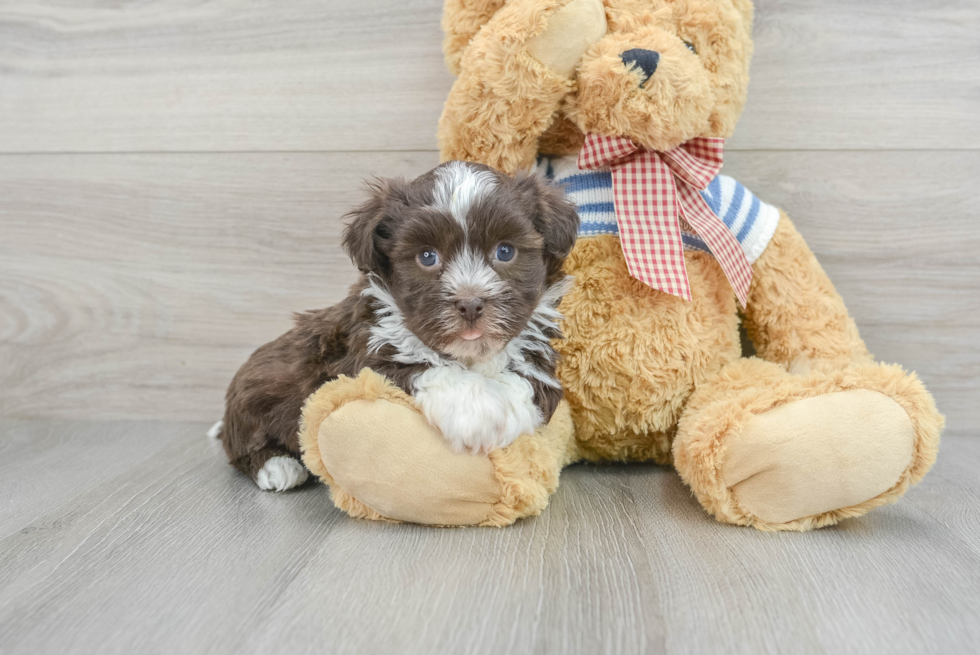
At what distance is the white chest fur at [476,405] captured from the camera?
109 cm

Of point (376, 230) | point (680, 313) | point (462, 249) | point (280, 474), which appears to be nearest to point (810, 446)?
point (680, 313)

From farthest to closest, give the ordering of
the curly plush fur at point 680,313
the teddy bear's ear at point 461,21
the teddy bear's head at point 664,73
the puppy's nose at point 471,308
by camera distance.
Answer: the teddy bear's ear at point 461,21
the teddy bear's head at point 664,73
the curly plush fur at point 680,313
the puppy's nose at point 471,308

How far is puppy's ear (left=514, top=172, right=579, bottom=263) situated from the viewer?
115 cm

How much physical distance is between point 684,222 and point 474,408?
64 centimetres

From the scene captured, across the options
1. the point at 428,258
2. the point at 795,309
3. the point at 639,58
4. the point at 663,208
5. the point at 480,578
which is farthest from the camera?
the point at 795,309

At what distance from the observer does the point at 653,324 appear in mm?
1360

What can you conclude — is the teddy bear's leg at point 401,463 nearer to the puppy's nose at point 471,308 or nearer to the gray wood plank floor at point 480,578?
the gray wood plank floor at point 480,578

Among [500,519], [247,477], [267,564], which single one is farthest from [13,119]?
[500,519]

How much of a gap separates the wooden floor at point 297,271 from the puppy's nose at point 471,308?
0.37 metres

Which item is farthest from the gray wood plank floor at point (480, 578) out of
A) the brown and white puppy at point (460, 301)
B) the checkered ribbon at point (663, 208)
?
the checkered ribbon at point (663, 208)

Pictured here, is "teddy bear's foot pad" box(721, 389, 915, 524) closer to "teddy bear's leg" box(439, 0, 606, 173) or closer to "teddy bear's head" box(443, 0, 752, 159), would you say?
"teddy bear's head" box(443, 0, 752, 159)

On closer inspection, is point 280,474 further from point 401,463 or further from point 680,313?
point 680,313

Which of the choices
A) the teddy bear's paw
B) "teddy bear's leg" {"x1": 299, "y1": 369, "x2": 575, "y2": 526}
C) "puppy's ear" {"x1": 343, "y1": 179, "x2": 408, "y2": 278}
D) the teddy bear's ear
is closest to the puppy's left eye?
"puppy's ear" {"x1": 343, "y1": 179, "x2": 408, "y2": 278}

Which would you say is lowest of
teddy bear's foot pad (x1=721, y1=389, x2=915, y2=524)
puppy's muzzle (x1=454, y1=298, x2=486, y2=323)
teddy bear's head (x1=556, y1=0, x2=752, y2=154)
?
teddy bear's foot pad (x1=721, y1=389, x2=915, y2=524)
